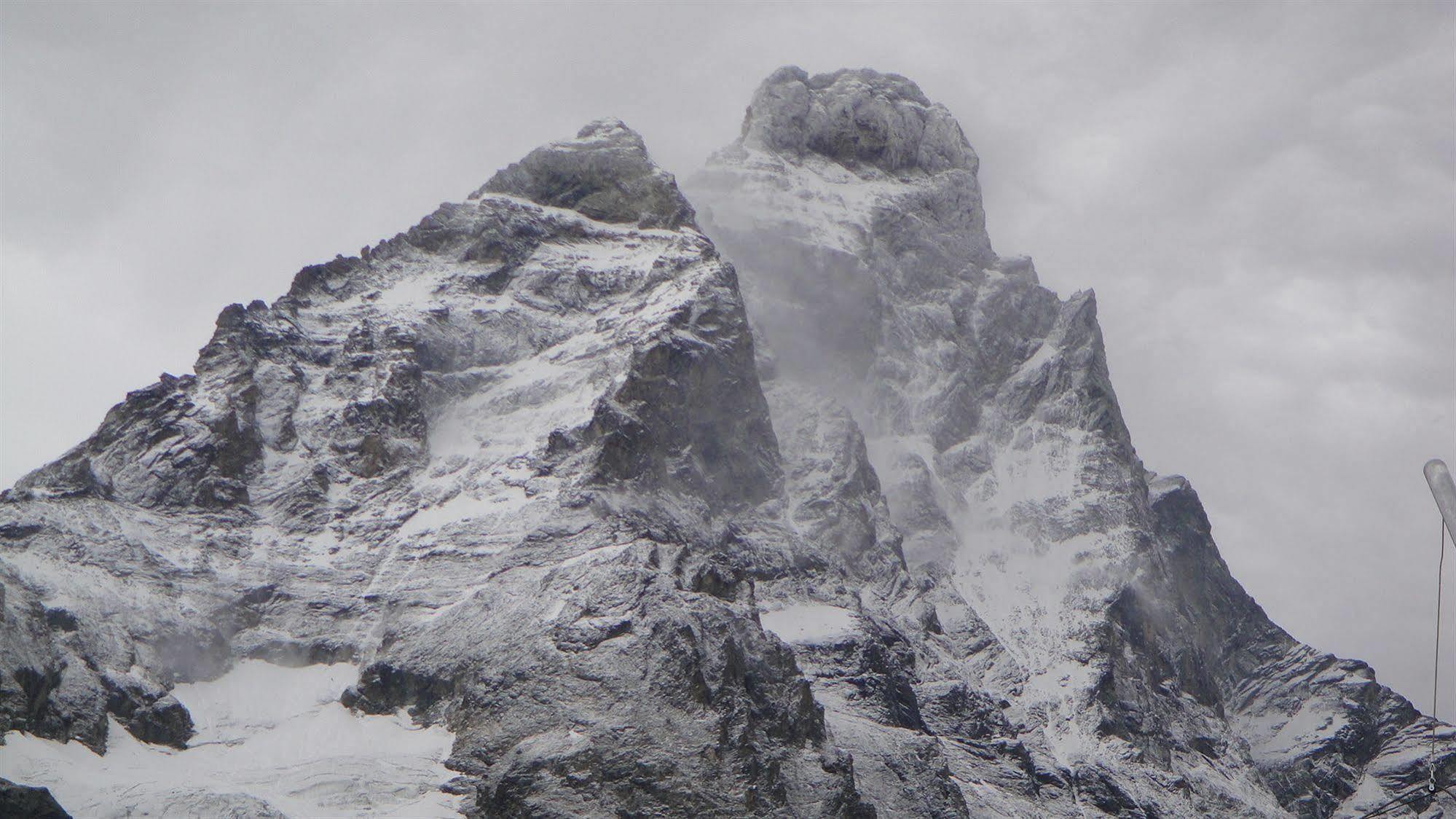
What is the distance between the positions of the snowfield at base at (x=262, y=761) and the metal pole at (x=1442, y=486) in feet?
164

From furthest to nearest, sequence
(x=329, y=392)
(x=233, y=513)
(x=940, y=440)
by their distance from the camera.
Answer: (x=940, y=440), (x=329, y=392), (x=233, y=513)

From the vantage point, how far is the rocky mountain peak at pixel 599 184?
424 feet

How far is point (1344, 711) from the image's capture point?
443 feet

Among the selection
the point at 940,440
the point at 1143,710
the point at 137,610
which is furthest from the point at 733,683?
the point at 940,440

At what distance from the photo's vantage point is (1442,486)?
30.9m

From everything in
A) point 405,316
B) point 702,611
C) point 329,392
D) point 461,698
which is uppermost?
point 405,316

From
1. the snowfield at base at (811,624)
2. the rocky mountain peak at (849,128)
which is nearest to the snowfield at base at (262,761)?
the snowfield at base at (811,624)

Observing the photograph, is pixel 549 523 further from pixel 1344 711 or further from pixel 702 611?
pixel 1344 711

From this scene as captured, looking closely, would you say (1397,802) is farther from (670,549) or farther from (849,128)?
(849,128)

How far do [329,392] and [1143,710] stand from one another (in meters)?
65.0

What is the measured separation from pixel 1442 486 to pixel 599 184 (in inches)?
4182

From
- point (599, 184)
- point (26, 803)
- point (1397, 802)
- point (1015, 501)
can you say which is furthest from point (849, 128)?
point (26, 803)

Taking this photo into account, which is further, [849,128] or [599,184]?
[849,128]

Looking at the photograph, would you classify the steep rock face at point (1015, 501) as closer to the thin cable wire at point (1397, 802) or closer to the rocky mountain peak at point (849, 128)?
the rocky mountain peak at point (849, 128)
